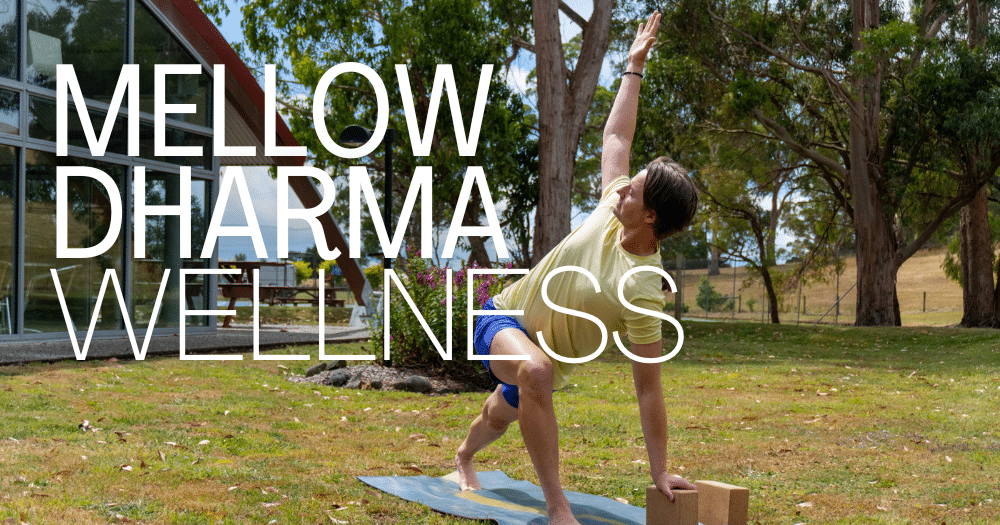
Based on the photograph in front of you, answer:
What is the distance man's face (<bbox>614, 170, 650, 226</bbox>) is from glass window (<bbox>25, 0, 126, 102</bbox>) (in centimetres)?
1062

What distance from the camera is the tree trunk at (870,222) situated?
19094 millimetres

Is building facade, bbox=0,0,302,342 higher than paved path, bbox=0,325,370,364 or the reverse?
higher

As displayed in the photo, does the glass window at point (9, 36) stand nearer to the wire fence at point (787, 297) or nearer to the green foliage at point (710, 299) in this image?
the wire fence at point (787, 297)

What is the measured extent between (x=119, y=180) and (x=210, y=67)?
2664mm

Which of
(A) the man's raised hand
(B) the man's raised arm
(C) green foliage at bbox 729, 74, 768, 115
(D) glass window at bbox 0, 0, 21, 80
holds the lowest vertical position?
(B) the man's raised arm

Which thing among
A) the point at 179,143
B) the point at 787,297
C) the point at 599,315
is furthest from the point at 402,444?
the point at 787,297

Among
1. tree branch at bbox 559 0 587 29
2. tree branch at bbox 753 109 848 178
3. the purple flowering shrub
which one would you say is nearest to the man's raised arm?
the purple flowering shrub

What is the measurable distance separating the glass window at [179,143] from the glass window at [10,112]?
6.21 feet

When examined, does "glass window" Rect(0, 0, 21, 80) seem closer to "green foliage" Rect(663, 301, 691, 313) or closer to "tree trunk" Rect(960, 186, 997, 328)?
"tree trunk" Rect(960, 186, 997, 328)

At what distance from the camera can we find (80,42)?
39.1ft

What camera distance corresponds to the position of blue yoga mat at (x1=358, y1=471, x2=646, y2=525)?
350 cm

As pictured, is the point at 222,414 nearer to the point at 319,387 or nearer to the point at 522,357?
the point at 319,387

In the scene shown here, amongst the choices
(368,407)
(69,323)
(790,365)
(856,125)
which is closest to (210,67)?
(69,323)

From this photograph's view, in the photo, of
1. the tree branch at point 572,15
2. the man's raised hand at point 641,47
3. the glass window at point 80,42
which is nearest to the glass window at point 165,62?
the glass window at point 80,42
